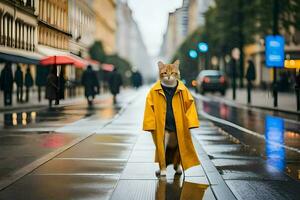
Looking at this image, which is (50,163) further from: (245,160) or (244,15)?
(244,15)

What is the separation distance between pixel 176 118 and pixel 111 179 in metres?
1.13

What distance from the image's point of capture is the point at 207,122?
59.8 ft

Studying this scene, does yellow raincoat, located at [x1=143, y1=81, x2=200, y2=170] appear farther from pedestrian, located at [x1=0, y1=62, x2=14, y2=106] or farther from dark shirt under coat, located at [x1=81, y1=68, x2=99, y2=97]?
dark shirt under coat, located at [x1=81, y1=68, x2=99, y2=97]

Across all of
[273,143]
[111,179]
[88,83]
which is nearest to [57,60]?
[111,179]

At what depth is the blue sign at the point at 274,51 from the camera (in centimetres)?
2802

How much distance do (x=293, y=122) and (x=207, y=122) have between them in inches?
112

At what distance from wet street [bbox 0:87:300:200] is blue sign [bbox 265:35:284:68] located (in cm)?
1326

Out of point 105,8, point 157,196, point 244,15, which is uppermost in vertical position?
point 105,8

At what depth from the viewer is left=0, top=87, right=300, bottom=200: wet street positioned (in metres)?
6.76

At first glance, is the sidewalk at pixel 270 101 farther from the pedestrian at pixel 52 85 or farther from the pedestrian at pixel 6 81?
the pedestrian at pixel 52 85

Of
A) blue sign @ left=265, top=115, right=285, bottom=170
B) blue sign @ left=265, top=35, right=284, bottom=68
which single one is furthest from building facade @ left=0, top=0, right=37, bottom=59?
blue sign @ left=265, top=35, right=284, bottom=68

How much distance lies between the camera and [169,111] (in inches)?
296

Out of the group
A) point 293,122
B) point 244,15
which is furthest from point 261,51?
point 293,122

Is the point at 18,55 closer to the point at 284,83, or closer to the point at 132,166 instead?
the point at 132,166
